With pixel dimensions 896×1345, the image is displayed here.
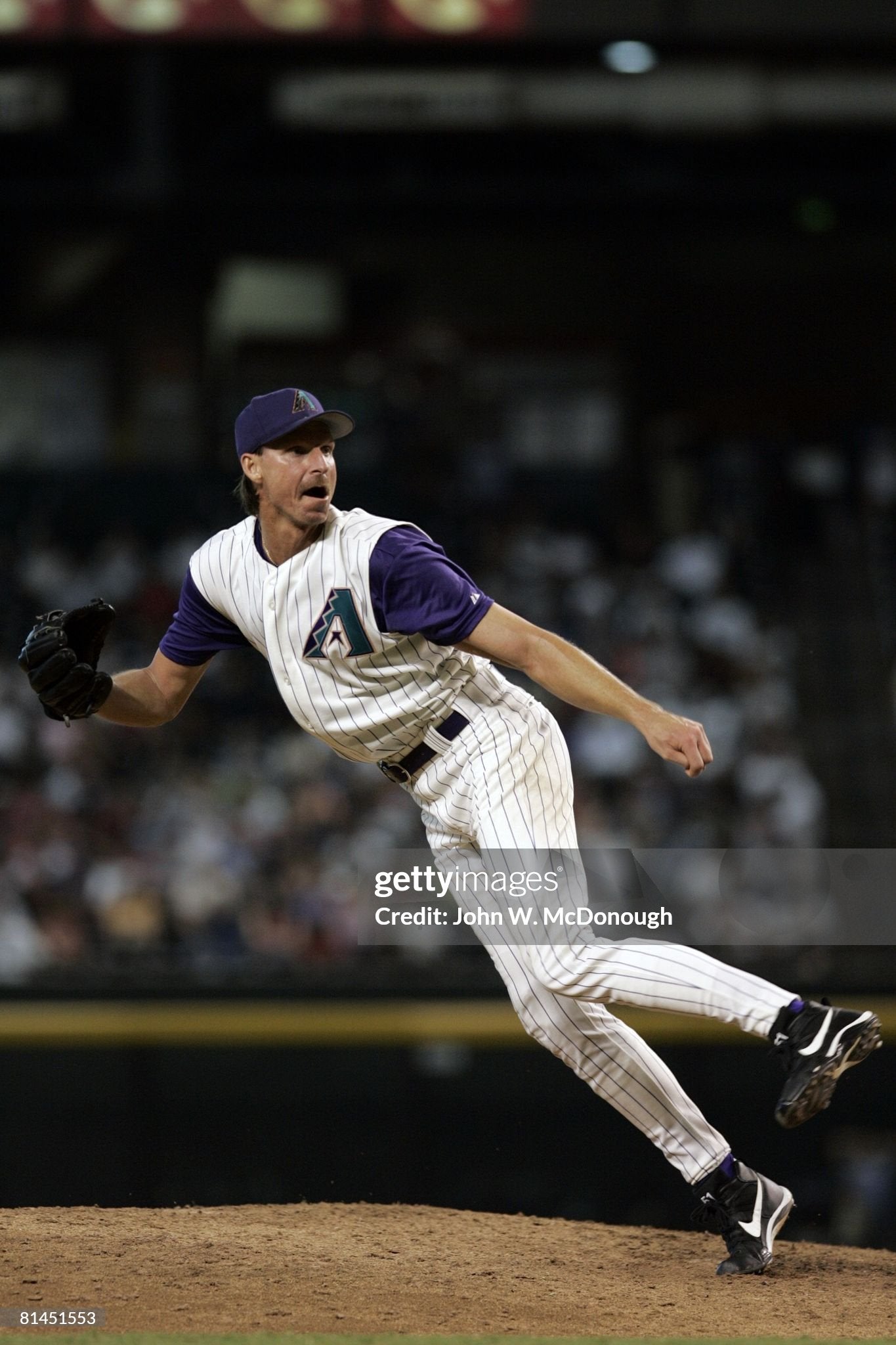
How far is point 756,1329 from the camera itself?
321cm

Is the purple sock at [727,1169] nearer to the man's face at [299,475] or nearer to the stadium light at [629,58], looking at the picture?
the man's face at [299,475]

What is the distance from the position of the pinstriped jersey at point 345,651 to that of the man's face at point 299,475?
0.07 m

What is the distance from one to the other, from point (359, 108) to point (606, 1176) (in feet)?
23.9

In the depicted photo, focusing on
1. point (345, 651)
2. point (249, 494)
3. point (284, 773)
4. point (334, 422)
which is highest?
point (334, 422)

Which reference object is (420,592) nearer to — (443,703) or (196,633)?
(443,703)

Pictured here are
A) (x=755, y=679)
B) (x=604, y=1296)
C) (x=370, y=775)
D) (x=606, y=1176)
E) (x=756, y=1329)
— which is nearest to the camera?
(x=756, y=1329)

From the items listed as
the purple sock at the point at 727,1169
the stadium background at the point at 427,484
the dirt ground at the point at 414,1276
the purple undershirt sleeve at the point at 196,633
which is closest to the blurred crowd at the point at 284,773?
the stadium background at the point at 427,484

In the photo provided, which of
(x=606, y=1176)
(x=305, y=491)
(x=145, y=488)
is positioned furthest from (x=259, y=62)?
(x=305, y=491)

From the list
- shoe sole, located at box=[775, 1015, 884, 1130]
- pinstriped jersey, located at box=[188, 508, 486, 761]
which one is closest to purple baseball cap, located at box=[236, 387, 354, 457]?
pinstriped jersey, located at box=[188, 508, 486, 761]

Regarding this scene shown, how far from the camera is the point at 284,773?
8.90m

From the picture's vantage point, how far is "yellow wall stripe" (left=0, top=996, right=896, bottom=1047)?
632cm

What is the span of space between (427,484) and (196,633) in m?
7.05

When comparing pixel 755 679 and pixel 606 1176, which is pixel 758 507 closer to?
pixel 755 679

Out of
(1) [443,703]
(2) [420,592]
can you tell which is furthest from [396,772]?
(2) [420,592]
